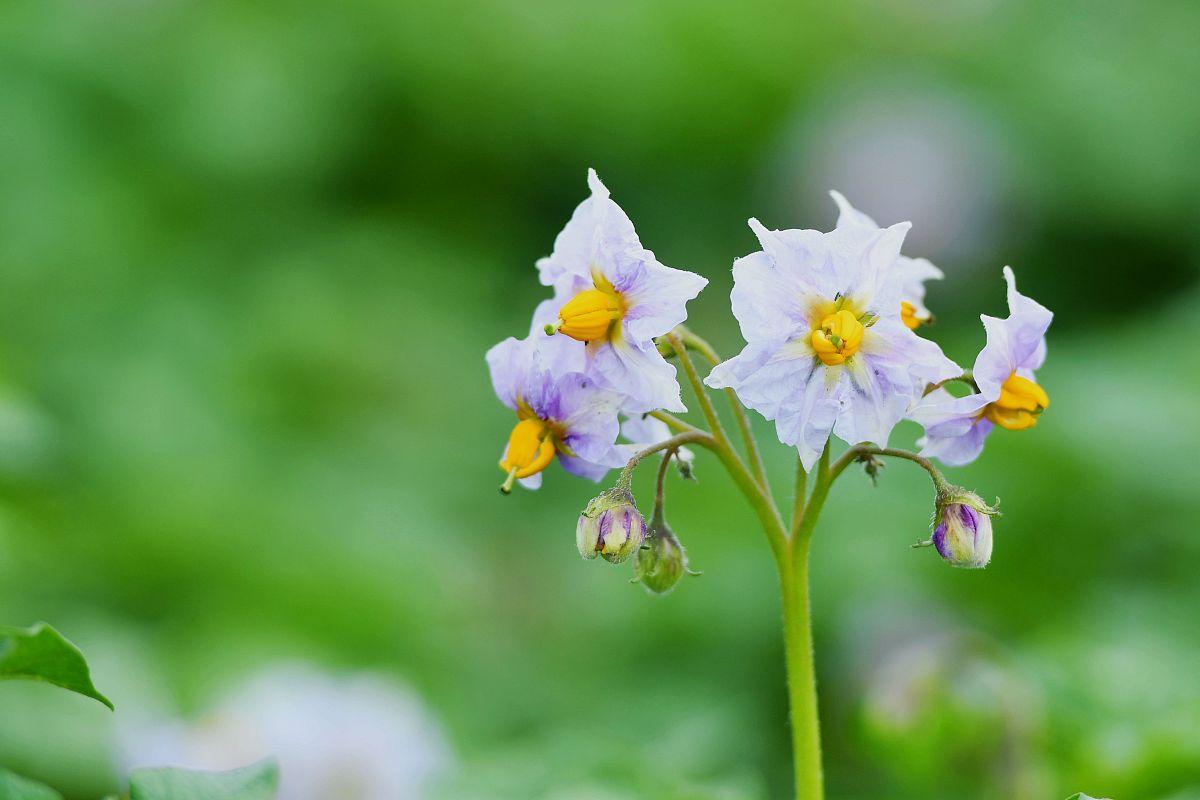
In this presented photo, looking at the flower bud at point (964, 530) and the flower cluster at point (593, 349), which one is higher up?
the flower cluster at point (593, 349)

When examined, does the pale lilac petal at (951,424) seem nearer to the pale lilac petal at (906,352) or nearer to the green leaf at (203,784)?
the pale lilac petal at (906,352)

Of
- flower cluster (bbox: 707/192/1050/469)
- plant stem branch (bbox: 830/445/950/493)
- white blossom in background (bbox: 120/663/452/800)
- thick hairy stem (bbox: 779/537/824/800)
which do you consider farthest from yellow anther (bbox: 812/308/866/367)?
white blossom in background (bbox: 120/663/452/800)

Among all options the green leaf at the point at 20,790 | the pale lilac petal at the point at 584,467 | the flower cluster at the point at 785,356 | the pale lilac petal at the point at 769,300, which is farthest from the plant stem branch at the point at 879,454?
the green leaf at the point at 20,790

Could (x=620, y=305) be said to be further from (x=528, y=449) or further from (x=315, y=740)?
(x=315, y=740)

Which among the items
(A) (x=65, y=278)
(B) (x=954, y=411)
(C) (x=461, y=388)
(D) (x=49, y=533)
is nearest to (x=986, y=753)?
(B) (x=954, y=411)

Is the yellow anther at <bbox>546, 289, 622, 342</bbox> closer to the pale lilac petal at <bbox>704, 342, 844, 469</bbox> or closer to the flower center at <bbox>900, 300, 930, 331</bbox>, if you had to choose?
the pale lilac petal at <bbox>704, 342, 844, 469</bbox>
